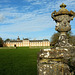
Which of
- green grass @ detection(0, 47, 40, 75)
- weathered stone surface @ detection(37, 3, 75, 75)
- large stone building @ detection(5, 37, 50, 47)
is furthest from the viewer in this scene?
large stone building @ detection(5, 37, 50, 47)

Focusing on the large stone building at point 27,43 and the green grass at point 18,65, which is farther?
the large stone building at point 27,43

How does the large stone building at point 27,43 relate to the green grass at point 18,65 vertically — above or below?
above

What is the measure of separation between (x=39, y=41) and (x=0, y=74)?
146 meters

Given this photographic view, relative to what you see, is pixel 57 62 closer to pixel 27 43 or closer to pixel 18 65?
pixel 18 65

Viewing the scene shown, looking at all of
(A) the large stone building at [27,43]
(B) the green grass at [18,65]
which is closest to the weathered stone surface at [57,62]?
(B) the green grass at [18,65]

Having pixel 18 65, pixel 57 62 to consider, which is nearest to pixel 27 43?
pixel 18 65

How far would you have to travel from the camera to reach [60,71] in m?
2.96

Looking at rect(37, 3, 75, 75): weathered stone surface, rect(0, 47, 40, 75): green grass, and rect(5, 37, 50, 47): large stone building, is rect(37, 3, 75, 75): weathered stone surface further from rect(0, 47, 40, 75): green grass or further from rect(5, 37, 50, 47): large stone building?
rect(5, 37, 50, 47): large stone building

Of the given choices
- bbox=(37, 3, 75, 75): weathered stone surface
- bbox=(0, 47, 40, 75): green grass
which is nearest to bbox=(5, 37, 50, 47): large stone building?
bbox=(0, 47, 40, 75): green grass

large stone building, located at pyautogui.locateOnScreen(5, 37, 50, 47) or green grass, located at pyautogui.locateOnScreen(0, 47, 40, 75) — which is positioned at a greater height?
large stone building, located at pyautogui.locateOnScreen(5, 37, 50, 47)

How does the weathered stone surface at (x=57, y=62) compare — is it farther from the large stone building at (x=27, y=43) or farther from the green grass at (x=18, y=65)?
the large stone building at (x=27, y=43)

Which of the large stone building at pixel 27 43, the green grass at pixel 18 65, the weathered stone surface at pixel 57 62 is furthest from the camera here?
the large stone building at pixel 27 43

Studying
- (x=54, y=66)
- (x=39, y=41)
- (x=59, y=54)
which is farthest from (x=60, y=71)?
(x=39, y=41)

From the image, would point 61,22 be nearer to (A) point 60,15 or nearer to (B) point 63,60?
(A) point 60,15
